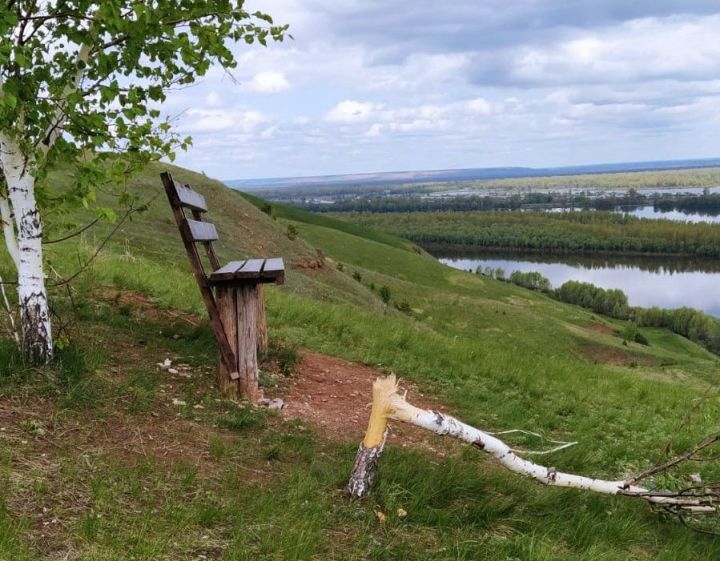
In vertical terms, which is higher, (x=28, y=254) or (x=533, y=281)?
(x=28, y=254)

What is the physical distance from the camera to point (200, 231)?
6.91m

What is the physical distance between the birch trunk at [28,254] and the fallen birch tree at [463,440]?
10.3 ft

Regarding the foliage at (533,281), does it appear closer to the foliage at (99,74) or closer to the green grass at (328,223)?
the green grass at (328,223)

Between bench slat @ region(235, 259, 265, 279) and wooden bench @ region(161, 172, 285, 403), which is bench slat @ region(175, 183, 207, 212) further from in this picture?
bench slat @ region(235, 259, 265, 279)

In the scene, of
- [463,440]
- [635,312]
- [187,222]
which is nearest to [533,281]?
[635,312]

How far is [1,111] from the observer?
172 inches

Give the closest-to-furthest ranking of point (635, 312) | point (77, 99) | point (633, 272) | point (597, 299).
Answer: point (77, 99)
point (635, 312)
point (597, 299)
point (633, 272)

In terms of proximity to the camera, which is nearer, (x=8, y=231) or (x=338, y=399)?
(x=8, y=231)

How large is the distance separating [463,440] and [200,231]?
12.7 ft

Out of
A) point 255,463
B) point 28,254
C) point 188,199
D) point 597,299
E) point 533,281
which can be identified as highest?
point 188,199

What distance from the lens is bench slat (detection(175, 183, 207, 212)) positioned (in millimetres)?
6578

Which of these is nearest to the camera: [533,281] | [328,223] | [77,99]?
[77,99]

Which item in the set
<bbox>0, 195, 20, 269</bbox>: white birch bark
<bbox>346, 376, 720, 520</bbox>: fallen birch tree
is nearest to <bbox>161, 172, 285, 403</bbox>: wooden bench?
<bbox>0, 195, 20, 269</bbox>: white birch bark

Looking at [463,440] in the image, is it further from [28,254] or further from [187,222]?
[28,254]
